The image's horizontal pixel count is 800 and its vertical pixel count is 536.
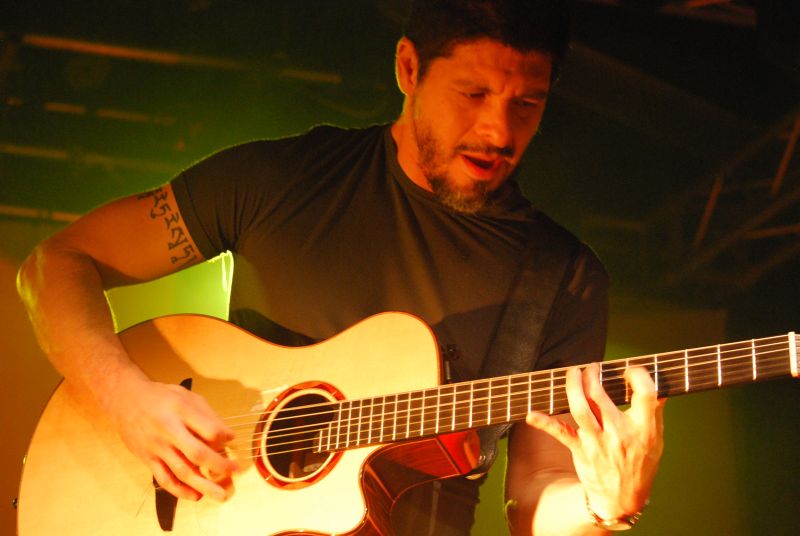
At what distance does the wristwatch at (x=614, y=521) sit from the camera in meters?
1.83

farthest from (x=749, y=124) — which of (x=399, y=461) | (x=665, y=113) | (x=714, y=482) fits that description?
(x=399, y=461)

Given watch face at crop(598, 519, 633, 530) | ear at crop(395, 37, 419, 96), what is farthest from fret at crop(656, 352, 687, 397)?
ear at crop(395, 37, 419, 96)

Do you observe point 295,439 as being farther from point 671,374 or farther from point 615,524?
point 671,374

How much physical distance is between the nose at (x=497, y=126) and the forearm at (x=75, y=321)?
49.3 inches

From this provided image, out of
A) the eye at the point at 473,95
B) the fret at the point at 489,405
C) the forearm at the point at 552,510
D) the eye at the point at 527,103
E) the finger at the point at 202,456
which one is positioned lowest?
the forearm at the point at 552,510

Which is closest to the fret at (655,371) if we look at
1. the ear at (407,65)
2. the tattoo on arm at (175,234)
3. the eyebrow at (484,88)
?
the eyebrow at (484,88)

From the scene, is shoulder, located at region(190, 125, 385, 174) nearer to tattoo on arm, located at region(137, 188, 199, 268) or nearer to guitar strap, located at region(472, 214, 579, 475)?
tattoo on arm, located at region(137, 188, 199, 268)

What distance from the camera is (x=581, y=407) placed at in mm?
1755

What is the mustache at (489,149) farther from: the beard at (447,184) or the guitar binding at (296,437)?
the guitar binding at (296,437)

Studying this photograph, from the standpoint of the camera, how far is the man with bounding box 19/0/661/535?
7.51ft

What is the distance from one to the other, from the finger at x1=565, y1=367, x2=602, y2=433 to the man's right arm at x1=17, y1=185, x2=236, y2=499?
87cm

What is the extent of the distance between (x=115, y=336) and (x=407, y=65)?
1337mm

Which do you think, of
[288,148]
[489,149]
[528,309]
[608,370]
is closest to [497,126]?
[489,149]

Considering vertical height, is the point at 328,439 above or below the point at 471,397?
below
